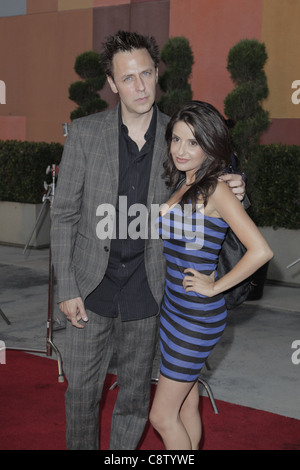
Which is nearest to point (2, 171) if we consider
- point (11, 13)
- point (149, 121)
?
point (11, 13)

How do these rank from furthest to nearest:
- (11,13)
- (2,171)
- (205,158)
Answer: (11,13) → (2,171) → (205,158)

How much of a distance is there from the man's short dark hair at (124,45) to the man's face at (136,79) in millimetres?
21

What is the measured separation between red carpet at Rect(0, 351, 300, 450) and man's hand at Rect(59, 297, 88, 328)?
3.59ft

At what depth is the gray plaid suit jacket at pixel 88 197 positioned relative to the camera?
2.78m

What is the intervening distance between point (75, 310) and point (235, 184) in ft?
2.89

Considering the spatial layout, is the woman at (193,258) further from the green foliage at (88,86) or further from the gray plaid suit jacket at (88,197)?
the green foliage at (88,86)

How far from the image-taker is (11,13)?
439 inches

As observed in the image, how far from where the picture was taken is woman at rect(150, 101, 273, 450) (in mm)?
2568

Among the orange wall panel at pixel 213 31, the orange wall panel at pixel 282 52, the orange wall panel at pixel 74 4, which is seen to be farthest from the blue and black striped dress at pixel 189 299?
the orange wall panel at pixel 74 4

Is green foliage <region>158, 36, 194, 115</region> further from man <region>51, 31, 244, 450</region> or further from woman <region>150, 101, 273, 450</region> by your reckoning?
woman <region>150, 101, 273, 450</region>

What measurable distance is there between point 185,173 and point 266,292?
4828 mm

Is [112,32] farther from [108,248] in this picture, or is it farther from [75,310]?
[75,310]

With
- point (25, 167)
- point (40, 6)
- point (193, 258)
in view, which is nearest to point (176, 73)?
point (25, 167)
